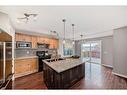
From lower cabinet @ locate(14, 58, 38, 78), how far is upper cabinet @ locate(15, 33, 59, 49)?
82cm

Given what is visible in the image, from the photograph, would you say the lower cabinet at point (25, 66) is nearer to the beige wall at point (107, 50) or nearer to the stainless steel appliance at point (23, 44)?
the stainless steel appliance at point (23, 44)

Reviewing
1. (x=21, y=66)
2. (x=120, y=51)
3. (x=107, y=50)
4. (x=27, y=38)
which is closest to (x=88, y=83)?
(x=120, y=51)

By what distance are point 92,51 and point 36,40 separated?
14.4 feet

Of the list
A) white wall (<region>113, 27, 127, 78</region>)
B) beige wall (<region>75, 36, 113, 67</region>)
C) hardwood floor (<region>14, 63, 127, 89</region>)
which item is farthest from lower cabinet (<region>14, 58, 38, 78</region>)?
beige wall (<region>75, 36, 113, 67</region>)

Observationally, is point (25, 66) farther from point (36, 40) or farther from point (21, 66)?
point (36, 40)

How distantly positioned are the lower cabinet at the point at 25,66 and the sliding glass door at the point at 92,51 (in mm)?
3510

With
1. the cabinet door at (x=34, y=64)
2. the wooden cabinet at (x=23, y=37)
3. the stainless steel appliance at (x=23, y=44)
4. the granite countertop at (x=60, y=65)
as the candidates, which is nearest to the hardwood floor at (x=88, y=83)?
the granite countertop at (x=60, y=65)

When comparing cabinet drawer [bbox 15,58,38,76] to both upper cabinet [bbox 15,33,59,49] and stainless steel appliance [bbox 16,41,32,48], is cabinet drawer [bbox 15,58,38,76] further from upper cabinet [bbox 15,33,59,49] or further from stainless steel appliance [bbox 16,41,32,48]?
upper cabinet [bbox 15,33,59,49]

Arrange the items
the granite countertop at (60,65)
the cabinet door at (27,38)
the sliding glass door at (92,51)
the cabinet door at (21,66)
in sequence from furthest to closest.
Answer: the sliding glass door at (92,51), the cabinet door at (27,38), the cabinet door at (21,66), the granite countertop at (60,65)

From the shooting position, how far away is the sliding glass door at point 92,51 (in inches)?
291

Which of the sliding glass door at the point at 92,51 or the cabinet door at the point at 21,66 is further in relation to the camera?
the sliding glass door at the point at 92,51

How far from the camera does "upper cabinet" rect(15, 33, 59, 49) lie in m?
4.82
